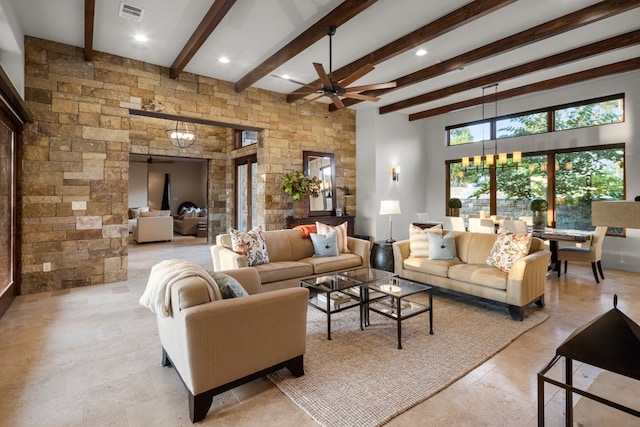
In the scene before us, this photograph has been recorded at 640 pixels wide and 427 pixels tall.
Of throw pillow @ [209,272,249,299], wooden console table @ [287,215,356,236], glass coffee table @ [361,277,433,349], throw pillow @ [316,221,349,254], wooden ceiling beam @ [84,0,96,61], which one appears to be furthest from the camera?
wooden console table @ [287,215,356,236]

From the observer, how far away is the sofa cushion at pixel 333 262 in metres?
4.40

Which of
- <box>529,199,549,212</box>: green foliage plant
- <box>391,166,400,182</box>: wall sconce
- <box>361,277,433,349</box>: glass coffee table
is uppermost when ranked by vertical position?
<box>391,166,400,182</box>: wall sconce

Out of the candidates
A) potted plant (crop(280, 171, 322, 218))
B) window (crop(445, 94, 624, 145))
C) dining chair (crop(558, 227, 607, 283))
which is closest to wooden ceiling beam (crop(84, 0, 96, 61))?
potted plant (crop(280, 171, 322, 218))

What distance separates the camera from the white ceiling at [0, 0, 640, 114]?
3.63 m

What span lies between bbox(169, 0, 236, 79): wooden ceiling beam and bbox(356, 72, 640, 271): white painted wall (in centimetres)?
410

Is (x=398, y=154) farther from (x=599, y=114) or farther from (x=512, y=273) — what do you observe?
(x=512, y=273)

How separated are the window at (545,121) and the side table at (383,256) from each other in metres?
4.14

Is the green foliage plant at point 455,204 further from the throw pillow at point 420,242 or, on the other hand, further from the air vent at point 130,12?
the air vent at point 130,12

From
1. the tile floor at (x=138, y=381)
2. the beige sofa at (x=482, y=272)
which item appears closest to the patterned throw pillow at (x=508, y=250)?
the beige sofa at (x=482, y=272)

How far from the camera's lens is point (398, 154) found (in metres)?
7.95

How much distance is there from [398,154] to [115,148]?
583 centimetres

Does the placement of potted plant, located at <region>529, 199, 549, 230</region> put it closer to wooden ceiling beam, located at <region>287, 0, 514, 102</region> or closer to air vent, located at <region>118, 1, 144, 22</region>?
wooden ceiling beam, located at <region>287, 0, 514, 102</region>

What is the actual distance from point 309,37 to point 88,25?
2.52 m

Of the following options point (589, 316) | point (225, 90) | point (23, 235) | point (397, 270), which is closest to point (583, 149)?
point (589, 316)
